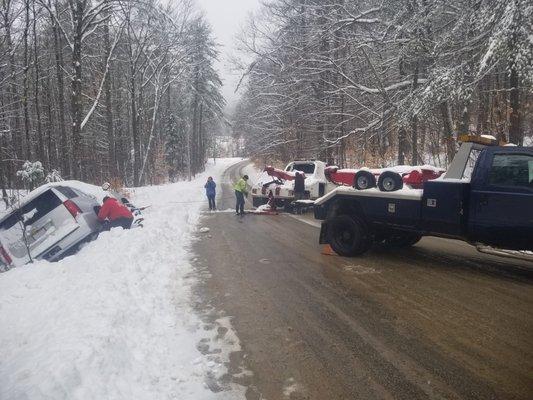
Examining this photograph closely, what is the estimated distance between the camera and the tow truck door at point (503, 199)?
578 centimetres

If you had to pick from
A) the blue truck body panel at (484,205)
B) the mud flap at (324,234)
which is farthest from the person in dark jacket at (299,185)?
the blue truck body panel at (484,205)

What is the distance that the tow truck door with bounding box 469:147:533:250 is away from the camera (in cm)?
578

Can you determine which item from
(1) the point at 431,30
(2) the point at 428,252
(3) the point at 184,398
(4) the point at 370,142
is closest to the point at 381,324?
(3) the point at 184,398

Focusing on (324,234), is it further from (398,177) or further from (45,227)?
(45,227)

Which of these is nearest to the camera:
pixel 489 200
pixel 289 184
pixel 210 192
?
pixel 489 200

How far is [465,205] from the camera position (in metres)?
6.37

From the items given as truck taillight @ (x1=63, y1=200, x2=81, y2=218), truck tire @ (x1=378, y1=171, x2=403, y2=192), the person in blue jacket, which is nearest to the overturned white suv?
truck taillight @ (x1=63, y1=200, x2=81, y2=218)

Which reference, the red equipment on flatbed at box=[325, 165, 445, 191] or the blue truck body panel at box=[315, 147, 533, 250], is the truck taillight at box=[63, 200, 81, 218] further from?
the blue truck body panel at box=[315, 147, 533, 250]

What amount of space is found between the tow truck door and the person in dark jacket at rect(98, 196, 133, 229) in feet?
27.1

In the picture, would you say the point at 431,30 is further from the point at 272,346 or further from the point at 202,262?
the point at 272,346

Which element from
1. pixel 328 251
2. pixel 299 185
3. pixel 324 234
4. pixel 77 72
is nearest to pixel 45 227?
pixel 324 234

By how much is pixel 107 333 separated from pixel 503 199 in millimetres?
5875

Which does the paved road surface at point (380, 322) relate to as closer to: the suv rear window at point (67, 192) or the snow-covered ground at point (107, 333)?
the snow-covered ground at point (107, 333)

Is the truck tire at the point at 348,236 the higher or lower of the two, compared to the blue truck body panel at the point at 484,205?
lower
